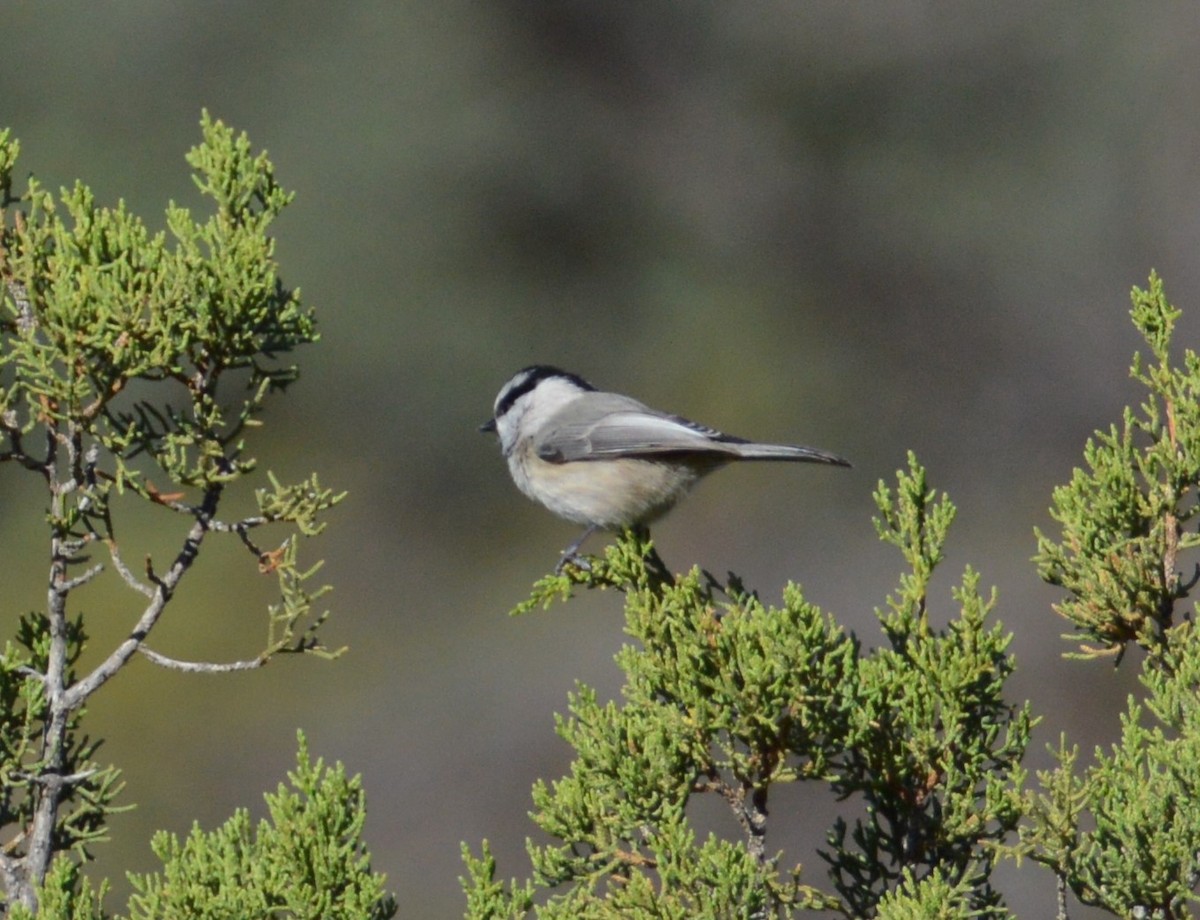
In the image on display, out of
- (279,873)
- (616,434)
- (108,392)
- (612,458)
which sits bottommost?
(279,873)

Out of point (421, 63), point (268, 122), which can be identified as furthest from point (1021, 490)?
point (268, 122)

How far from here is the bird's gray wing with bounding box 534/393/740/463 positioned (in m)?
3.59

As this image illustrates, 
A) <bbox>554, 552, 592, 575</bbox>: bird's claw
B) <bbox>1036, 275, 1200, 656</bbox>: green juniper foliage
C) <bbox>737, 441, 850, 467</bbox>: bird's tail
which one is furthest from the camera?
<bbox>737, 441, 850, 467</bbox>: bird's tail

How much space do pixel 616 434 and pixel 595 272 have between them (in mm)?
6937

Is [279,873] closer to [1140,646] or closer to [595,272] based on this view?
[1140,646]

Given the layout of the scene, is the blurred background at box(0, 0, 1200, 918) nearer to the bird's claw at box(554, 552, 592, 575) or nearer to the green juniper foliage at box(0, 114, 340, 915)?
the bird's claw at box(554, 552, 592, 575)

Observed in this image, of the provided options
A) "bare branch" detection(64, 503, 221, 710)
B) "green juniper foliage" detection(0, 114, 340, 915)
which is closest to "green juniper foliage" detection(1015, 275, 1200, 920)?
"green juniper foliage" detection(0, 114, 340, 915)

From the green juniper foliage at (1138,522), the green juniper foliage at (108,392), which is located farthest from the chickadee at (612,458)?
the green juniper foliage at (108,392)

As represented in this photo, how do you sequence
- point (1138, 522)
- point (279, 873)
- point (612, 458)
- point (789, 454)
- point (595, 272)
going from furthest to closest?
point (595, 272), point (612, 458), point (789, 454), point (1138, 522), point (279, 873)

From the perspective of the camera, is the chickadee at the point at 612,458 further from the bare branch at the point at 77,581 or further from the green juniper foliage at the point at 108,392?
the bare branch at the point at 77,581

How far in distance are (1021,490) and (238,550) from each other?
19.1 ft

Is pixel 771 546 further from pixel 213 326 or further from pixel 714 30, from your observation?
pixel 213 326

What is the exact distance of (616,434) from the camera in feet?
12.4

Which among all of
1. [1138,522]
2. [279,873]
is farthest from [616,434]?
[279,873]
